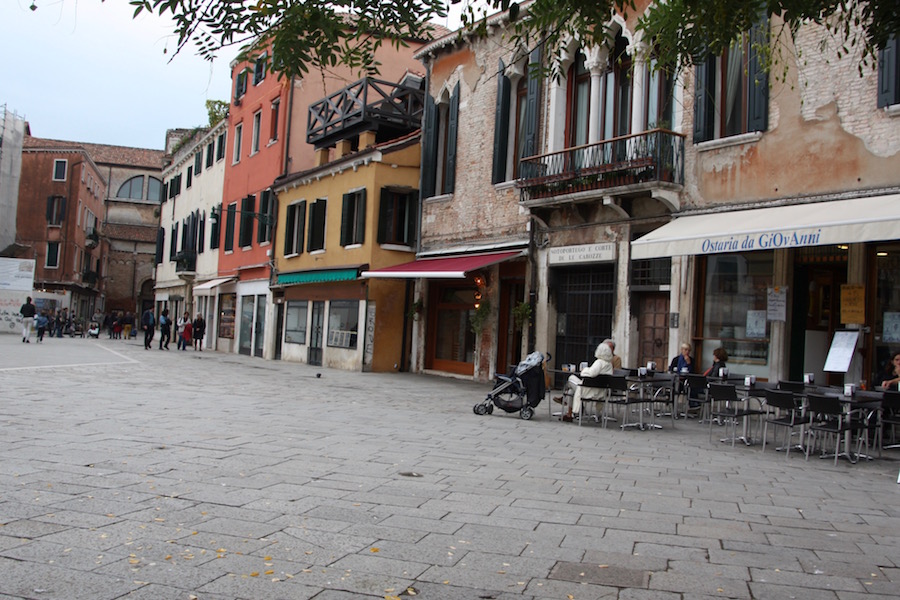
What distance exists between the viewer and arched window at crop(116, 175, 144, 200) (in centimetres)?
6494

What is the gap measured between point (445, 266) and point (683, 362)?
22.6 ft

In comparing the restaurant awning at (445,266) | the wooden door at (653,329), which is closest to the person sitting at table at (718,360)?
the wooden door at (653,329)

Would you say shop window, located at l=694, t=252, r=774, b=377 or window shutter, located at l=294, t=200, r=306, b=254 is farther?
window shutter, located at l=294, t=200, r=306, b=254

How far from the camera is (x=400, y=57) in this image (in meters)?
27.1

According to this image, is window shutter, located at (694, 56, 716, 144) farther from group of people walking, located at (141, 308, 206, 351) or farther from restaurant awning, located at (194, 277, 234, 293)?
group of people walking, located at (141, 308, 206, 351)

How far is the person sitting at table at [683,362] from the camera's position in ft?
41.9

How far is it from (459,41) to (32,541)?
57.0 ft

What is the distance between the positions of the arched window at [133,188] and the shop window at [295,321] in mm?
43355

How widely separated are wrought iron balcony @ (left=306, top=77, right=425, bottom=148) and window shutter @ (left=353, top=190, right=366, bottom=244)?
2.21m

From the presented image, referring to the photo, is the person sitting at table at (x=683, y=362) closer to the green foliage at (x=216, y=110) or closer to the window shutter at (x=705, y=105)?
the window shutter at (x=705, y=105)

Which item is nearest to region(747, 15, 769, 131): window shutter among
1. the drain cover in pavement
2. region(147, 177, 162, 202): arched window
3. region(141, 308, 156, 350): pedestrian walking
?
the drain cover in pavement

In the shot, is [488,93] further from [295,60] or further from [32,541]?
[32,541]

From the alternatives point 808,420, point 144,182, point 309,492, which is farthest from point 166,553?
point 144,182

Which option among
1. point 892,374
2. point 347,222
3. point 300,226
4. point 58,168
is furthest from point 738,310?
point 58,168
